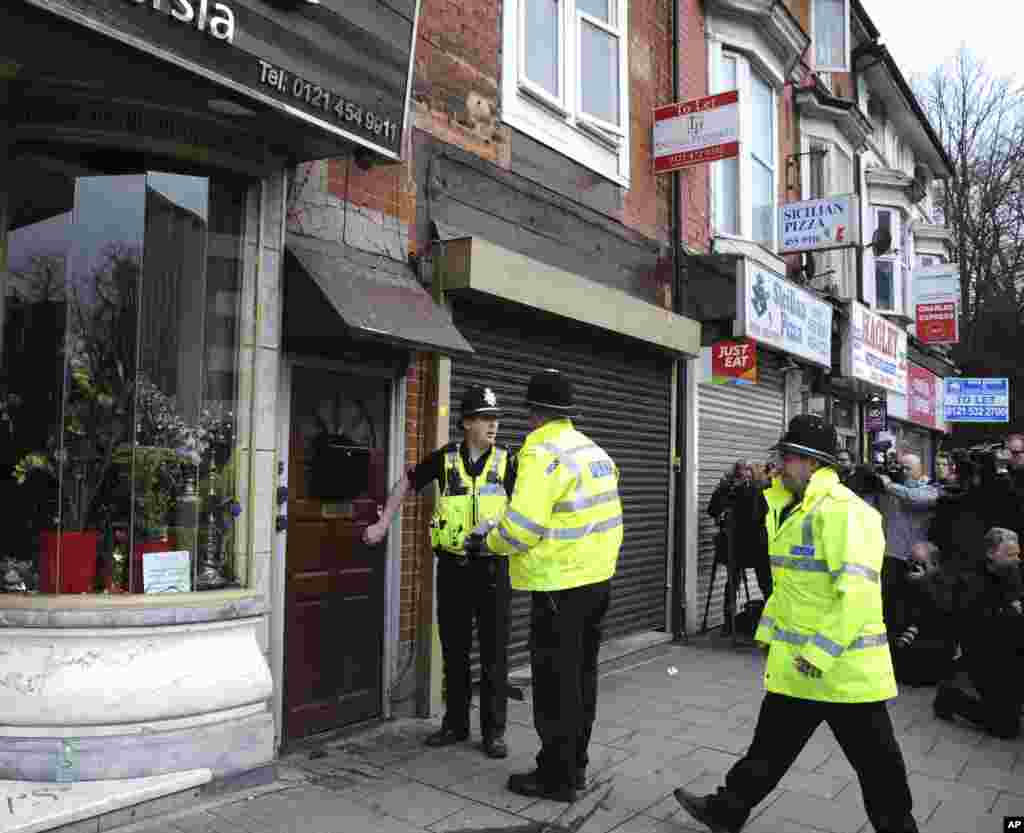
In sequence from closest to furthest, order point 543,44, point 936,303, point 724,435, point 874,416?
point 543,44 < point 724,435 < point 874,416 < point 936,303

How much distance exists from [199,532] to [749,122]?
932cm

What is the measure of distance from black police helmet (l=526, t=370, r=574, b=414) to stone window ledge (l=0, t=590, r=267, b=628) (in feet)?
6.04

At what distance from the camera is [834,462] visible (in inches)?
147

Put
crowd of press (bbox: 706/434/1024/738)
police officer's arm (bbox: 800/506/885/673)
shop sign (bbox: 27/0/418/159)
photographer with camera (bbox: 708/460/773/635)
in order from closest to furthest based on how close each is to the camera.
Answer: shop sign (bbox: 27/0/418/159) → police officer's arm (bbox: 800/506/885/673) → crowd of press (bbox: 706/434/1024/738) → photographer with camera (bbox: 708/460/773/635)

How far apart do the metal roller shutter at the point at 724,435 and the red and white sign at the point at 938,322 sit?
29.6 feet

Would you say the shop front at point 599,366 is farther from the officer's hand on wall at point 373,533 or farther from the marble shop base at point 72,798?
the marble shop base at point 72,798

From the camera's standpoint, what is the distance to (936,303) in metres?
19.1

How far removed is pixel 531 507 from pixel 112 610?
6.54 feet

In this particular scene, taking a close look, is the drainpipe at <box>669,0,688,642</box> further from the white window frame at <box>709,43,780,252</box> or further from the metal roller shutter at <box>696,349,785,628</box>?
the white window frame at <box>709,43,780,252</box>

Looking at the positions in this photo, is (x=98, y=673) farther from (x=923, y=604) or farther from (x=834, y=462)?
(x=923, y=604)

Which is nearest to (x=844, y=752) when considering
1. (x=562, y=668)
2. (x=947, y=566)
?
(x=562, y=668)

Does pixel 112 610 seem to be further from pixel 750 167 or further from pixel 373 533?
pixel 750 167

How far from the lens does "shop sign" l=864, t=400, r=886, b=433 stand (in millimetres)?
15117

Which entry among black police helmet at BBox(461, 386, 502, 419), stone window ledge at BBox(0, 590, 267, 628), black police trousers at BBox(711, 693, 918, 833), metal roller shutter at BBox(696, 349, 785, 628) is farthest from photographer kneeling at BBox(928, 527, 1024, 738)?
stone window ledge at BBox(0, 590, 267, 628)
